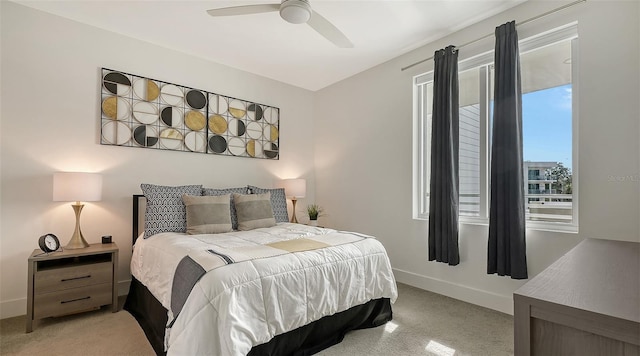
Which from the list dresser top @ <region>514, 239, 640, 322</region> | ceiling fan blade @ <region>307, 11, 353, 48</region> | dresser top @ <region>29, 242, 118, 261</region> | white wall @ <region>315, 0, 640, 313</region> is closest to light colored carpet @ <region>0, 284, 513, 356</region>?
white wall @ <region>315, 0, 640, 313</region>

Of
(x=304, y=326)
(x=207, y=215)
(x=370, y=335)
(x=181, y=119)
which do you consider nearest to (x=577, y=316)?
(x=304, y=326)

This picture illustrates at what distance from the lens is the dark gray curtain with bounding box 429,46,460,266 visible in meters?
2.96

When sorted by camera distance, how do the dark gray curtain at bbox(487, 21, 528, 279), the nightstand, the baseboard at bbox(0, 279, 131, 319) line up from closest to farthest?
the nightstand, the dark gray curtain at bbox(487, 21, 528, 279), the baseboard at bbox(0, 279, 131, 319)

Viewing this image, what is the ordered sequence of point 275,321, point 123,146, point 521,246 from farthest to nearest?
point 123,146 → point 521,246 → point 275,321

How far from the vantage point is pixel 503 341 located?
2.18 meters

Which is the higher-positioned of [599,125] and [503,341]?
[599,125]

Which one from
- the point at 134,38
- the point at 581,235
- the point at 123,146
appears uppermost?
the point at 134,38

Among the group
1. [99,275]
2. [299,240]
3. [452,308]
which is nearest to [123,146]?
[99,275]

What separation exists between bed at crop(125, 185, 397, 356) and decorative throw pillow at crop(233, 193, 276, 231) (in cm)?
28

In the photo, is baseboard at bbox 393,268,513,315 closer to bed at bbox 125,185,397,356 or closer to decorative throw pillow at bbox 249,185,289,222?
bed at bbox 125,185,397,356

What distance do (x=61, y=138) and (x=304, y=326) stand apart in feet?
9.43

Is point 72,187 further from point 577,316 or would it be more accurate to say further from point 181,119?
point 577,316

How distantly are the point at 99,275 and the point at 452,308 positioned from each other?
321 cm

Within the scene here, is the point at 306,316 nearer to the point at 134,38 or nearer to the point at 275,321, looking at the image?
the point at 275,321
